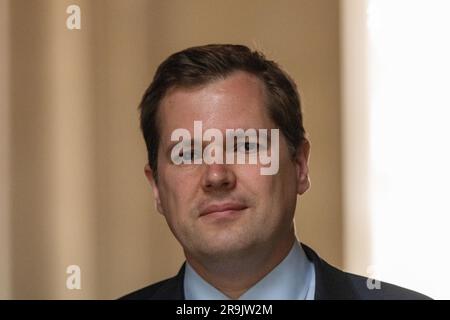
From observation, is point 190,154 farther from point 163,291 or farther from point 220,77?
point 163,291


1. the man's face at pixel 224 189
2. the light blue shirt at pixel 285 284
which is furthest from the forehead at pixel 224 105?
the light blue shirt at pixel 285 284

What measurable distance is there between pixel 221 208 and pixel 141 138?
9.9 inches

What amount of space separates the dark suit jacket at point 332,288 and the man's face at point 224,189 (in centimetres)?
7

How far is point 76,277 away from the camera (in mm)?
1350

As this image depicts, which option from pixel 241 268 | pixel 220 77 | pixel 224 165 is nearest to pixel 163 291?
pixel 241 268

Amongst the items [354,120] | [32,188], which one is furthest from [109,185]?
[354,120]

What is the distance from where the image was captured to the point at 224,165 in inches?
46.7

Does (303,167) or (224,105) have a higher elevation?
(224,105)

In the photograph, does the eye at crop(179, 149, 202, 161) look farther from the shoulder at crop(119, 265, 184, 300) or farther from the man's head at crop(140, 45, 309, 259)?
the shoulder at crop(119, 265, 184, 300)

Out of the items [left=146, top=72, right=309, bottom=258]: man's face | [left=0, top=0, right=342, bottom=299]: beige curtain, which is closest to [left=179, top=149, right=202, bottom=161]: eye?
[left=146, top=72, right=309, bottom=258]: man's face

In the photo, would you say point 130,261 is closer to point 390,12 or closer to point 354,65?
point 354,65

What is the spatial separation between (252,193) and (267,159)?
2.6 inches

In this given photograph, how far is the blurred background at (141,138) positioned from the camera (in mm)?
1326

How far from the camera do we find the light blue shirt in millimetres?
1226
